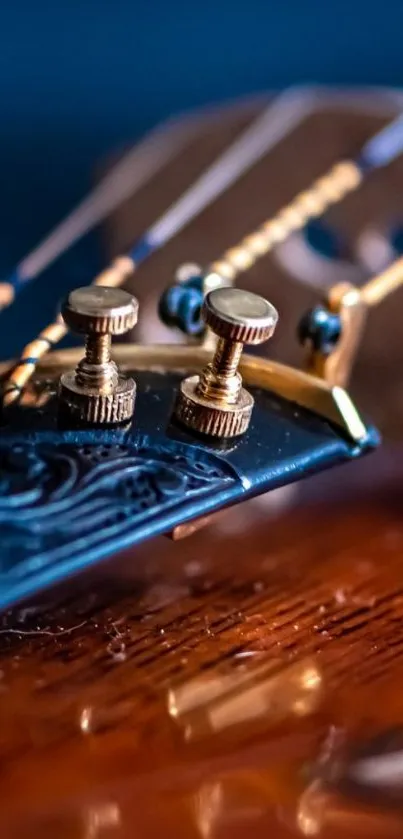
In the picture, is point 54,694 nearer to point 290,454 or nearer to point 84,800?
point 84,800

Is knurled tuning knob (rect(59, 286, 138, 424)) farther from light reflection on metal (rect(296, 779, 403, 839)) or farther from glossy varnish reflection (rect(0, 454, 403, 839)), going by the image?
light reflection on metal (rect(296, 779, 403, 839))

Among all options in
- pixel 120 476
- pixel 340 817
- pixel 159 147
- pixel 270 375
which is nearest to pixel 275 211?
pixel 159 147

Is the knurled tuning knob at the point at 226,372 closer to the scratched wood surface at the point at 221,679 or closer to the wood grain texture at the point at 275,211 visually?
the scratched wood surface at the point at 221,679

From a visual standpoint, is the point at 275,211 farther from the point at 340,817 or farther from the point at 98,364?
the point at 340,817

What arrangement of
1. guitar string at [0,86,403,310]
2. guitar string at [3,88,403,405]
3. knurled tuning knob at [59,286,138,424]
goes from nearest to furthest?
knurled tuning knob at [59,286,138,424], guitar string at [3,88,403,405], guitar string at [0,86,403,310]

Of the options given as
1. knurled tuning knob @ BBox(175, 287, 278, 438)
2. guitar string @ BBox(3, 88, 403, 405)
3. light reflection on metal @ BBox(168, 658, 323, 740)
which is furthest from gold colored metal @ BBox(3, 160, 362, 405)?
light reflection on metal @ BBox(168, 658, 323, 740)

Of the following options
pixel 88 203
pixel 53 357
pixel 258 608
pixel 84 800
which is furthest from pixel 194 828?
pixel 88 203
